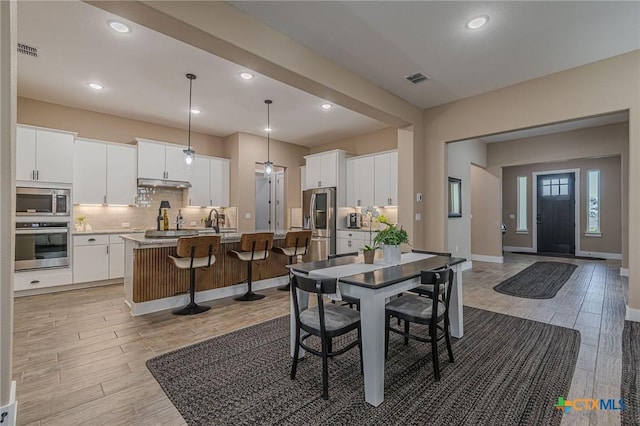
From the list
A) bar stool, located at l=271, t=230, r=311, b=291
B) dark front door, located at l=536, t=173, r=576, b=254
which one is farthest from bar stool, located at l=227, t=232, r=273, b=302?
dark front door, located at l=536, t=173, r=576, b=254

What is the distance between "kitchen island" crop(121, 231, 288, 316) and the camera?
3559 millimetres

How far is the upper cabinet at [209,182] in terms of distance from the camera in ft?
20.6

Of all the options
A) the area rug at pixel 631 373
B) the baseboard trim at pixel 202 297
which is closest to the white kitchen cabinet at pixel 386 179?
the baseboard trim at pixel 202 297

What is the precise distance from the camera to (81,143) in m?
4.99

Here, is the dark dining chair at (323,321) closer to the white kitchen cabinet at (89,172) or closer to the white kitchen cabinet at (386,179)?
the white kitchen cabinet at (386,179)

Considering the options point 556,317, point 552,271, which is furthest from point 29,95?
point 552,271

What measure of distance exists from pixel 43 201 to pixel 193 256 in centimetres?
287

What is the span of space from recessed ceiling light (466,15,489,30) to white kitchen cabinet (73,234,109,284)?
19.4 feet

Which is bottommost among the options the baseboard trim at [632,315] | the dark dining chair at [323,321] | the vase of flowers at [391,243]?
the baseboard trim at [632,315]

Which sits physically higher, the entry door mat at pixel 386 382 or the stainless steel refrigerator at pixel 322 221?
the stainless steel refrigerator at pixel 322 221

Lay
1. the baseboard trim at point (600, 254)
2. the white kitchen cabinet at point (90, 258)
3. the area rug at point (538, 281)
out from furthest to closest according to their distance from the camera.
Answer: the baseboard trim at point (600, 254) < the white kitchen cabinet at point (90, 258) < the area rug at point (538, 281)

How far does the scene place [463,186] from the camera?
673 cm

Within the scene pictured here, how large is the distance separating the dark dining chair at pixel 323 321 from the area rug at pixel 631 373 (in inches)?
66.3

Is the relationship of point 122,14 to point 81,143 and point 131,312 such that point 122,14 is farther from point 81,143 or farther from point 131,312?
point 81,143
